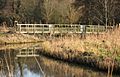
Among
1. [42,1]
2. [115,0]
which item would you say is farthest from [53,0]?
[115,0]

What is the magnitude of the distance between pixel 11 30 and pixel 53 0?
9.52 m

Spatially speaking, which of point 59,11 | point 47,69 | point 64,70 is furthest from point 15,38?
point 64,70

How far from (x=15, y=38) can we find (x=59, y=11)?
393 inches

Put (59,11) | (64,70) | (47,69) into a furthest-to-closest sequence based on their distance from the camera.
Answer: (59,11) < (47,69) < (64,70)

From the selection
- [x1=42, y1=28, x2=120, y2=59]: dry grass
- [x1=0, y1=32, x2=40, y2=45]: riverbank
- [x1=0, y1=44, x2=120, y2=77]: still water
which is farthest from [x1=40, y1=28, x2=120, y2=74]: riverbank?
[x1=0, y1=32, x2=40, y2=45]: riverbank

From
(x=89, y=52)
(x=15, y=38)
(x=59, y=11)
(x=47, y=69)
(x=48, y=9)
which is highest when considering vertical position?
(x=48, y=9)

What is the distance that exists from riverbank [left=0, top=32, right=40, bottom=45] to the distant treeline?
7.63 metres

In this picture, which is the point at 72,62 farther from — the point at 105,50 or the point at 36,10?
the point at 36,10

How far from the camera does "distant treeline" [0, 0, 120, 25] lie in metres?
33.3

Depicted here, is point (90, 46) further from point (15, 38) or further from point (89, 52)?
point (15, 38)

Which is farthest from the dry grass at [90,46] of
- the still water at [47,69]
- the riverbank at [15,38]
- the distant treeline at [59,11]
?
the distant treeline at [59,11]

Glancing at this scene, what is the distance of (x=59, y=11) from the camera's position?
113 ft

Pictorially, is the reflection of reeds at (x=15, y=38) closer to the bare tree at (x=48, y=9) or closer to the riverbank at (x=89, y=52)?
the bare tree at (x=48, y=9)

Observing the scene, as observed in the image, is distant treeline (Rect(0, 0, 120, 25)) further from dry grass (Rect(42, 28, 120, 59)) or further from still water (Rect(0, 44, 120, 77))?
still water (Rect(0, 44, 120, 77))
